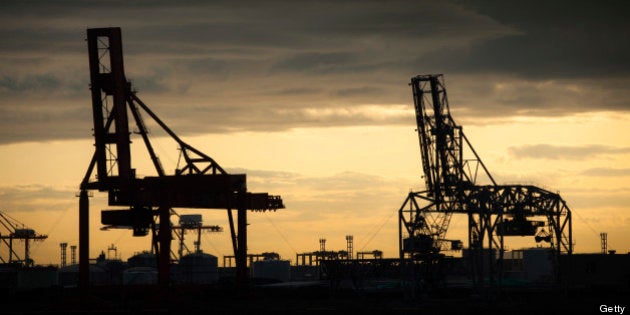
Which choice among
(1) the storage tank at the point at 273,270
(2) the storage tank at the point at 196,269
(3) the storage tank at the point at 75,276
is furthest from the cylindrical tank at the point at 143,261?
(2) the storage tank at the point at 196,269

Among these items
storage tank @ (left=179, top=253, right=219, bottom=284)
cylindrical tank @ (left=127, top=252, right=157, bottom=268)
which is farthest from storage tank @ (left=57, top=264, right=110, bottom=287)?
storage tank @ (left=179, top=253, right=219, bottom=284)

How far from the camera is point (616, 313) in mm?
69062

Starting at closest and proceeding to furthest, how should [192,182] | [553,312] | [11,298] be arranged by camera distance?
[553,312] → [192,182] → [11,298]

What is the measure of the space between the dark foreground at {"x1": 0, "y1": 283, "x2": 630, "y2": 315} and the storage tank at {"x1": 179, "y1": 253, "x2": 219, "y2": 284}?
10.2m

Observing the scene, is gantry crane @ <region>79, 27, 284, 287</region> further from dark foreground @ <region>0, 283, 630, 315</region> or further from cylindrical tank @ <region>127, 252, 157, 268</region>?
cylindrical tank @ <region>127, 252, 157, 268</region>

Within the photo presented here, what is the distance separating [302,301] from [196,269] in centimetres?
3369

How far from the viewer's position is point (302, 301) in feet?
339

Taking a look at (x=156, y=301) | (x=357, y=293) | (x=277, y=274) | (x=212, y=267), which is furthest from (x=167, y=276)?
(x=277, y=274)

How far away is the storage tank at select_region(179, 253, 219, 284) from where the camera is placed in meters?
132

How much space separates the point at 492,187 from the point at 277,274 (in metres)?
99.3

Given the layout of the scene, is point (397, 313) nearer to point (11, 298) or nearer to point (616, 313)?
point (616, 313)

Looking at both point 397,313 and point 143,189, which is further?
point 143,189

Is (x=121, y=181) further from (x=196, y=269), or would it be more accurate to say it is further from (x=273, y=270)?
(x=273, y=270)

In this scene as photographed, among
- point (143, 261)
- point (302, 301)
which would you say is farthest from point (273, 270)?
point (302, 301)
